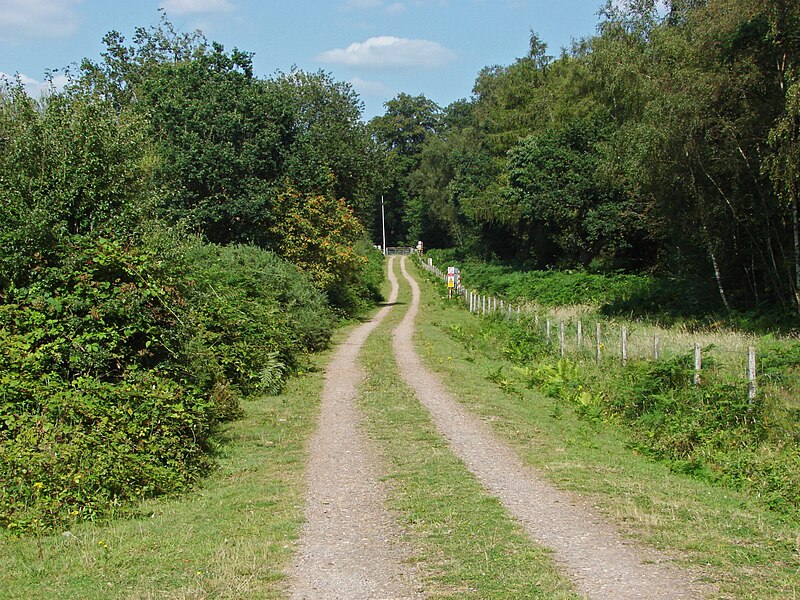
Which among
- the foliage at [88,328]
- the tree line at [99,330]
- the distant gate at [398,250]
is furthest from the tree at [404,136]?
the foliage at [88,328]

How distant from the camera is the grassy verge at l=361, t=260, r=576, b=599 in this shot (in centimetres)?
608

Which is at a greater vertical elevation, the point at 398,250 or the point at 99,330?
the point at 398,250

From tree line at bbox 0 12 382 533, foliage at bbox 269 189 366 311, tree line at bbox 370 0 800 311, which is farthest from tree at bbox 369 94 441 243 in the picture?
tree line at bbox 0 12 382 533

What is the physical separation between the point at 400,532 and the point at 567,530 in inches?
66.5

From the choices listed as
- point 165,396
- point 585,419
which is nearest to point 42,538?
point 165,396

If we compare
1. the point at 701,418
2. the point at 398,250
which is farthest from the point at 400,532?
the point at 398,250

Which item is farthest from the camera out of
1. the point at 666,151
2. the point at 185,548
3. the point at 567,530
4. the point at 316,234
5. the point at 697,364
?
the point at 316,234

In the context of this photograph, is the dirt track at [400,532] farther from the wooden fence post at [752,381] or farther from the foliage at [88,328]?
the wooden fence post at [752,381]

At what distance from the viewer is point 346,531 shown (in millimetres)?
7668

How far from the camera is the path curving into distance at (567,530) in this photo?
5.98 meters

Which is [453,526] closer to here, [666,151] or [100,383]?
[100,383]

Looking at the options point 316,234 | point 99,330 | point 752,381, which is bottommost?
point 752,381

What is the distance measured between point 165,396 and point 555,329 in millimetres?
15978

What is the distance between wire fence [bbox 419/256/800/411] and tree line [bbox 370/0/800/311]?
448 cm
